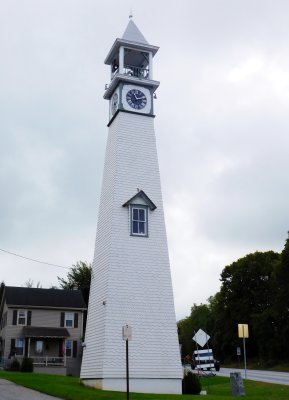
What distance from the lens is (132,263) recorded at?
24.2m

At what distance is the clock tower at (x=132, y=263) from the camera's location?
22844mm

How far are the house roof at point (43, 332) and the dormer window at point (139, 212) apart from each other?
2470cm

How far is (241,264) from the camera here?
2667 inches

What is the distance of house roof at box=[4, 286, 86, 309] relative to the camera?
Result: 4816 cm

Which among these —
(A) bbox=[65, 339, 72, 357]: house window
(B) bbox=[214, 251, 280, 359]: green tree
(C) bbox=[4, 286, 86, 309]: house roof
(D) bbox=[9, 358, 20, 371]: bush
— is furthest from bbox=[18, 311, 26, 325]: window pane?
(B) bbox=[214, 251, 280, 359]: green tree

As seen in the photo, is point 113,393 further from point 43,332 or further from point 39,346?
point 39,346

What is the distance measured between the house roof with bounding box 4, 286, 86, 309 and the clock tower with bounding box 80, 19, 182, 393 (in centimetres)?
2402

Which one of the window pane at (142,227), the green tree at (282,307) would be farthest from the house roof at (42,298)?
the window pane at (142,227)

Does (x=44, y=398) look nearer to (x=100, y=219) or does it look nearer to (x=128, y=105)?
(x=100, y=219)

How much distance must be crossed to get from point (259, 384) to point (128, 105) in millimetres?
15995

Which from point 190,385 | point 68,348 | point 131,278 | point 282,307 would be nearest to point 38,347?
point 68,348

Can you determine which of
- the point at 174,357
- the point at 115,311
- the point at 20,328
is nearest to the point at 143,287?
the point at 115,311

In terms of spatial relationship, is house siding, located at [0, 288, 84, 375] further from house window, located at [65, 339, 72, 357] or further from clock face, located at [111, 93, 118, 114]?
clock face, located at [111, 93, 118, 114]

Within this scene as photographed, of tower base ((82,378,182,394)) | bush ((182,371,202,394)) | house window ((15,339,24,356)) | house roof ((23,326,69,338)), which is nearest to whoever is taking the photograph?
tower base ((82,378,182,394))
